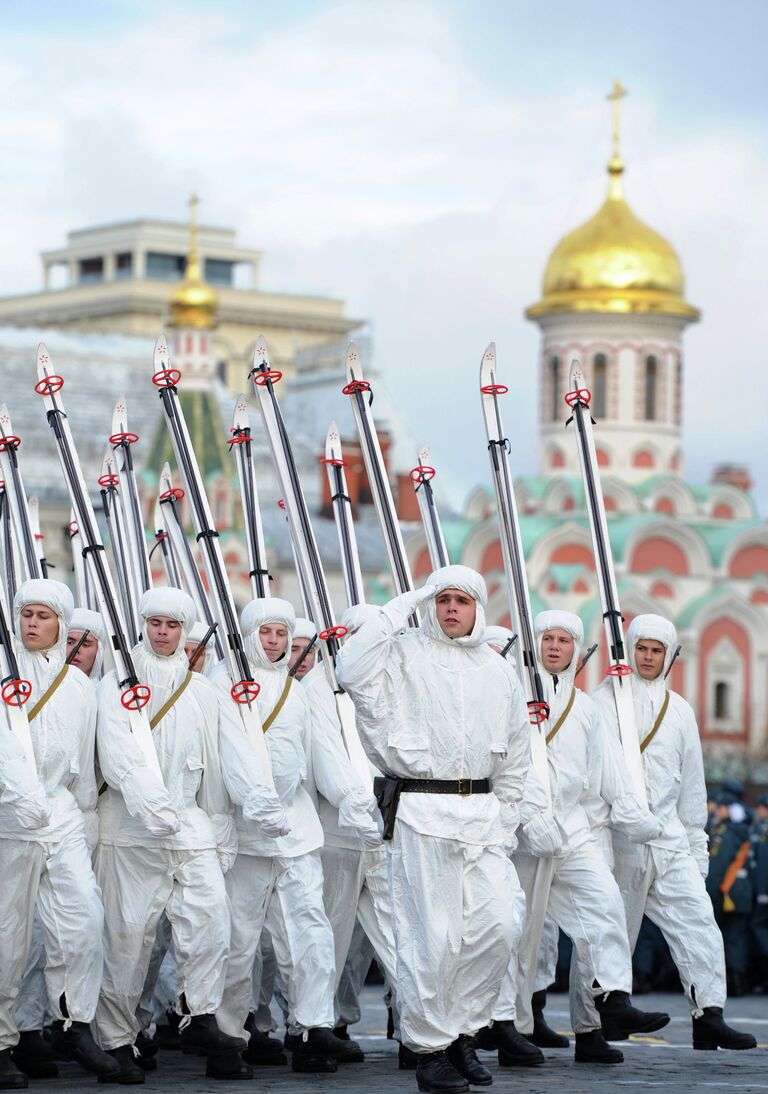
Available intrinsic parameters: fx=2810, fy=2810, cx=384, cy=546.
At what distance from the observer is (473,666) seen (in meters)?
10.9

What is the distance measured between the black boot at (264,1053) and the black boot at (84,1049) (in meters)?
1.17

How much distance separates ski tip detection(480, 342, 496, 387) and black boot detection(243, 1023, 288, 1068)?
312 cm

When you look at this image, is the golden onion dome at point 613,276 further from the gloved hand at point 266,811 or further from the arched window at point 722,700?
the gloved hand at point 266,811

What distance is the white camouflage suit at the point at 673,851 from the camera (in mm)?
12133

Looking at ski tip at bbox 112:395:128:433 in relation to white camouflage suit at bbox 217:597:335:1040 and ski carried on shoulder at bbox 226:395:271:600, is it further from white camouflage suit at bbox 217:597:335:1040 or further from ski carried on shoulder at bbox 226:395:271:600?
white camouflage suit at bbox 217:597:335:1040

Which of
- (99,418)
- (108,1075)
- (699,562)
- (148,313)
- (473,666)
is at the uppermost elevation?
(148,313)

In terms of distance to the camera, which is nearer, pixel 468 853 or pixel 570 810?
pixel 468 853

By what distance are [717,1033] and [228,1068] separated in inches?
88.1

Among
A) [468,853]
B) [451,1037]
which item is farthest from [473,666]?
[451,1037]

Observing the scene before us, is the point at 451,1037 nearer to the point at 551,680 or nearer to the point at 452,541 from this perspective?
the point at 551,680

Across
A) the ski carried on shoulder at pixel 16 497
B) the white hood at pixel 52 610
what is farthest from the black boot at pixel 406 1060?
the ski carried on shoulder at pixel 16 497

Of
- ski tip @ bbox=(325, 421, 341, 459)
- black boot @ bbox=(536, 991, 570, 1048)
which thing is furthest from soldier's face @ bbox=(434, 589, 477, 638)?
ski tip @ bbox=(325, 421, 341, 459)

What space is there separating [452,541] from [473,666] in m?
46.8

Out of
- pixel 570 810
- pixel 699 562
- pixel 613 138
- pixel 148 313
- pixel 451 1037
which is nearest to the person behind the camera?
pixel 451 1037
